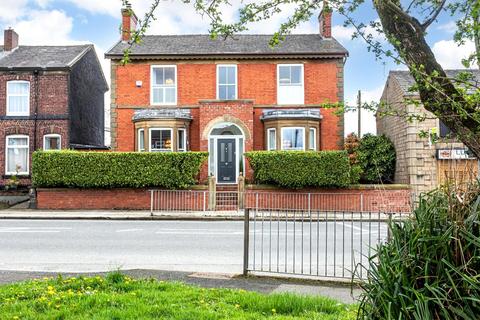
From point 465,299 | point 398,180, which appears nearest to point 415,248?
point 465,299

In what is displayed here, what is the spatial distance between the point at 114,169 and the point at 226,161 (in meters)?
6.44

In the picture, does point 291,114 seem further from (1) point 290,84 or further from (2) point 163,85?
(2) point 163,85

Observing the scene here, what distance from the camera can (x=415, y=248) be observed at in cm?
252

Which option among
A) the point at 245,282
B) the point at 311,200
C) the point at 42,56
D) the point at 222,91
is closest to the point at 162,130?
the point at 222,91

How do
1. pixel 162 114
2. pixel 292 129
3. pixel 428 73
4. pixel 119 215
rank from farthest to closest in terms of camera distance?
pixel 162 114 < pixel 292 129 < pixel 119 215 < pixel 428 73

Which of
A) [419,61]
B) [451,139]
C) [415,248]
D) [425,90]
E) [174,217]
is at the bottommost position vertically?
[174,217]

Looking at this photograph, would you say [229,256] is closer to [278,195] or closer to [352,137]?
[278,195]

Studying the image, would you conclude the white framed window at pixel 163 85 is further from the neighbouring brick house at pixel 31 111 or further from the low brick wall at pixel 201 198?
the low brick wall at pixel 201 198

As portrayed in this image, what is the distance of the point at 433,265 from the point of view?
2.46m

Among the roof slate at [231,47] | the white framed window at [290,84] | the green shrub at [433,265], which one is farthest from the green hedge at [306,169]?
the green shrub at [433,265]

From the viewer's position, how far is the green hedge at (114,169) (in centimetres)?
2269

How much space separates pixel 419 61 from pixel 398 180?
76.2 feet

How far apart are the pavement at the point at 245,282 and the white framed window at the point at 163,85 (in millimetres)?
20483

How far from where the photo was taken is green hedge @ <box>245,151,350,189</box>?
896 inches
